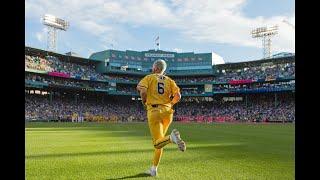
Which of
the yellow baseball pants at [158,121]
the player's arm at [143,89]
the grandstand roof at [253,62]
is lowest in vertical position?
the yellow baseball pants at [158,121]

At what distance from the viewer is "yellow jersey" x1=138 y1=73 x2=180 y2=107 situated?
28.3 feet

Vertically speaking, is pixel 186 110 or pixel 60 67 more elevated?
pixel 60 67

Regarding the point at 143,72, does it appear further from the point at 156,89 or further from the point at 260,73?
the point at 156,89

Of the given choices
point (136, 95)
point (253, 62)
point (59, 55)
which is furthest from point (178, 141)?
point (253, 62)

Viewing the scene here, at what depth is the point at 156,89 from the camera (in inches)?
342

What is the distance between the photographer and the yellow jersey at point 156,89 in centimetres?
864

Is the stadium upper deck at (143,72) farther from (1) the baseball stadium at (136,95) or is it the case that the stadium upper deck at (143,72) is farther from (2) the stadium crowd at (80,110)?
(2) the stadium crowd at (80,110)

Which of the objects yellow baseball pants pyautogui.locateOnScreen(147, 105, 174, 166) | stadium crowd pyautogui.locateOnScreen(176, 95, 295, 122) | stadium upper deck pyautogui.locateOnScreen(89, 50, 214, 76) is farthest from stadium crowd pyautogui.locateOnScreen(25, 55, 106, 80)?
yellow baseball pants pyautogui.locateOnScreen(147, 105, 174, 166)

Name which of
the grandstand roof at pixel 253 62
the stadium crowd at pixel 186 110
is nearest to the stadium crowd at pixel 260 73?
the grandstand roof at pixel 253 62

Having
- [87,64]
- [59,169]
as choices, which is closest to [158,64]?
[59,169]

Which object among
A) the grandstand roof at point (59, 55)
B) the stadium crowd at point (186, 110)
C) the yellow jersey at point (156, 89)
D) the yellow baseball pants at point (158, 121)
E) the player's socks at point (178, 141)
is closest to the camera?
the player's socks at point (178, 141)
